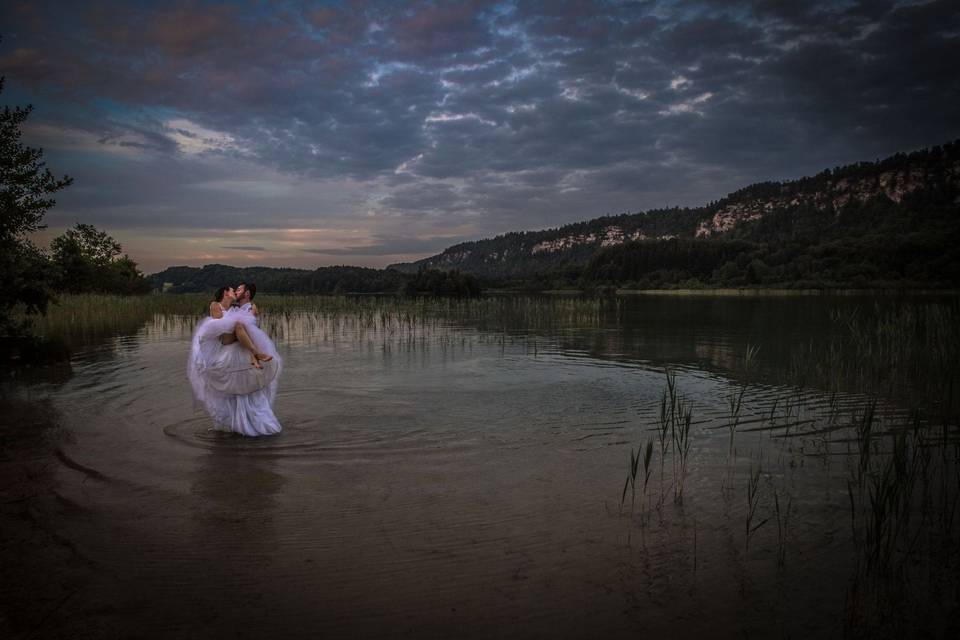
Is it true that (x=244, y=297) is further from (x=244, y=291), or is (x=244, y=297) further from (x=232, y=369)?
(x=232, y=369)

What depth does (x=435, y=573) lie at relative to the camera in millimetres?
4625

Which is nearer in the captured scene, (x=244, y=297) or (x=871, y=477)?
(x=871, y=477)

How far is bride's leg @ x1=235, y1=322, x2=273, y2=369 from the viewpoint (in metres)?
8.67

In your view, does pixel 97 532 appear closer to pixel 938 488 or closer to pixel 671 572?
pixel 671 572

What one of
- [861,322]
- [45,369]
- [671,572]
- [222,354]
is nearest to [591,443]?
[671,572]

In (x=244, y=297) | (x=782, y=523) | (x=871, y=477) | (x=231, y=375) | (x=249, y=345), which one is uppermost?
(x=244, y=297)

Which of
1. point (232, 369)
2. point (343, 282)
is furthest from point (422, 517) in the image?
point (343, 282)

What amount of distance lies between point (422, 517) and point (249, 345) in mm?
4457

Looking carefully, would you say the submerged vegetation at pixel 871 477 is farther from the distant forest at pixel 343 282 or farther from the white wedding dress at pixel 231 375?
the distant forest at pixel 343 282

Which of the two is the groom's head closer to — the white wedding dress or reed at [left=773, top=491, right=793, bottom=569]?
the white wedding dress

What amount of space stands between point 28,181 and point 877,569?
871 inches

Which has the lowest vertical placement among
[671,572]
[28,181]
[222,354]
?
[671,572]

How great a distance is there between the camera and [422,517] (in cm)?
580

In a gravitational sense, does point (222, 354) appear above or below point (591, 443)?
above
